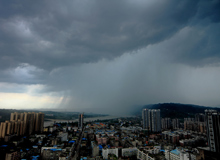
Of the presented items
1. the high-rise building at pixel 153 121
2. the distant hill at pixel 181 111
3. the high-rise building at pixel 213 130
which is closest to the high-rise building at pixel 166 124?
the high-rise building at pixel 153 121

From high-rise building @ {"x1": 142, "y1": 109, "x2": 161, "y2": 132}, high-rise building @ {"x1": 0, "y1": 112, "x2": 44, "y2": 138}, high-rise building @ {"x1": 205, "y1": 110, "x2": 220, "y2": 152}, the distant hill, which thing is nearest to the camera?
high-rise building @ {"x1": 205, "y1": 110, "x2": 220, "y2": 152}

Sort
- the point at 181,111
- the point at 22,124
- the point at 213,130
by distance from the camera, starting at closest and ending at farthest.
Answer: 1. the point at 213,130
2. the point at 22,124
3. the point at 181,111

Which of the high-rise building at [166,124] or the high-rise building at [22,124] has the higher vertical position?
the high-rise building at [22,124]

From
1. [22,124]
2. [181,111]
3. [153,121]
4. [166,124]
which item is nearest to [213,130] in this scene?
[153,121]

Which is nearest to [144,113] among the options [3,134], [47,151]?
[47,151]

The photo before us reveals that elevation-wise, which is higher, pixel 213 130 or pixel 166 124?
pixel 213 130

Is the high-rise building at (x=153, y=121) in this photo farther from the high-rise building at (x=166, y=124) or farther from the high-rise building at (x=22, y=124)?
the high-rise building at (x=22, y=124)

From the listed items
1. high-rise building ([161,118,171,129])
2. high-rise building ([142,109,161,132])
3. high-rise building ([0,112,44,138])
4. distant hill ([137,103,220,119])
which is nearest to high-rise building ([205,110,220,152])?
high-rise building ([142,109,161,132])

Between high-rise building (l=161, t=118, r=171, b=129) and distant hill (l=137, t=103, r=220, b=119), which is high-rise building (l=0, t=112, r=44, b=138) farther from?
distant hill (l=137, t=103, r=220, b=119)

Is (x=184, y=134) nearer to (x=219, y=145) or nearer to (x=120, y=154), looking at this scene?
(x=219, y=145)

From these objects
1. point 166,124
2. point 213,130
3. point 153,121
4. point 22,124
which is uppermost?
point 213,130

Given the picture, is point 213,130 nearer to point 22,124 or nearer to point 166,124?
point 166,124

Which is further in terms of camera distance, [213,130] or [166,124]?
[166,124]

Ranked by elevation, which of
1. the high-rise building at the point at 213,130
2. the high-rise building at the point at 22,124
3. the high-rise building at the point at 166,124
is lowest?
the high-rise building at the point at 166,124
